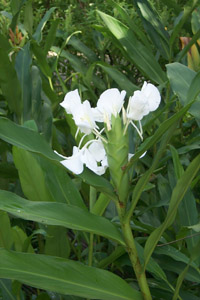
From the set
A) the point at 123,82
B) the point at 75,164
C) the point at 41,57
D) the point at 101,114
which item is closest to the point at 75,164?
the point at 75,164

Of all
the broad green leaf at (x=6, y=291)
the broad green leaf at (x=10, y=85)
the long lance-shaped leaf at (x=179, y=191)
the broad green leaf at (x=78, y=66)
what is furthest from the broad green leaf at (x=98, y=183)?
the broad green leaf at (x=78, y=66)

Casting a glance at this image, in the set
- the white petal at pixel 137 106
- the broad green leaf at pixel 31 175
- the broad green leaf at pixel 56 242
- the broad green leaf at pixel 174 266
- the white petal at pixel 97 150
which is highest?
the white petal at pixel 137 106

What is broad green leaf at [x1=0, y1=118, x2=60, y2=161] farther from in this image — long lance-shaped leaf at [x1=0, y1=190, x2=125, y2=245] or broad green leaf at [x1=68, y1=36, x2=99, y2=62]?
broad green leaf at [x1=68, y1=36, x2=99, y2=62]

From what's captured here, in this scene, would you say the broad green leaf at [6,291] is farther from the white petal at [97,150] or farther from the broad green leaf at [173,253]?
the white petal at [97,150]

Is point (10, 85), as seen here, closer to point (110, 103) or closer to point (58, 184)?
point (58, 184)

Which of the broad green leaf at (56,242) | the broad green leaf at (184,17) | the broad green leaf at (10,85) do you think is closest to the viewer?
the broad green leaf at (56,242)

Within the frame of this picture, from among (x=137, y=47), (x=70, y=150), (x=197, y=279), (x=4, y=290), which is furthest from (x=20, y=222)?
(x=137, y=47)

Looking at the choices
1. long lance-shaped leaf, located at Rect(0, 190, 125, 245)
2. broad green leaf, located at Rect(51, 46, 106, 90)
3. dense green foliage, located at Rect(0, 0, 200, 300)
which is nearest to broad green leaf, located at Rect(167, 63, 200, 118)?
dense green foliage, located at Rect(0, 0, 200, 300)
